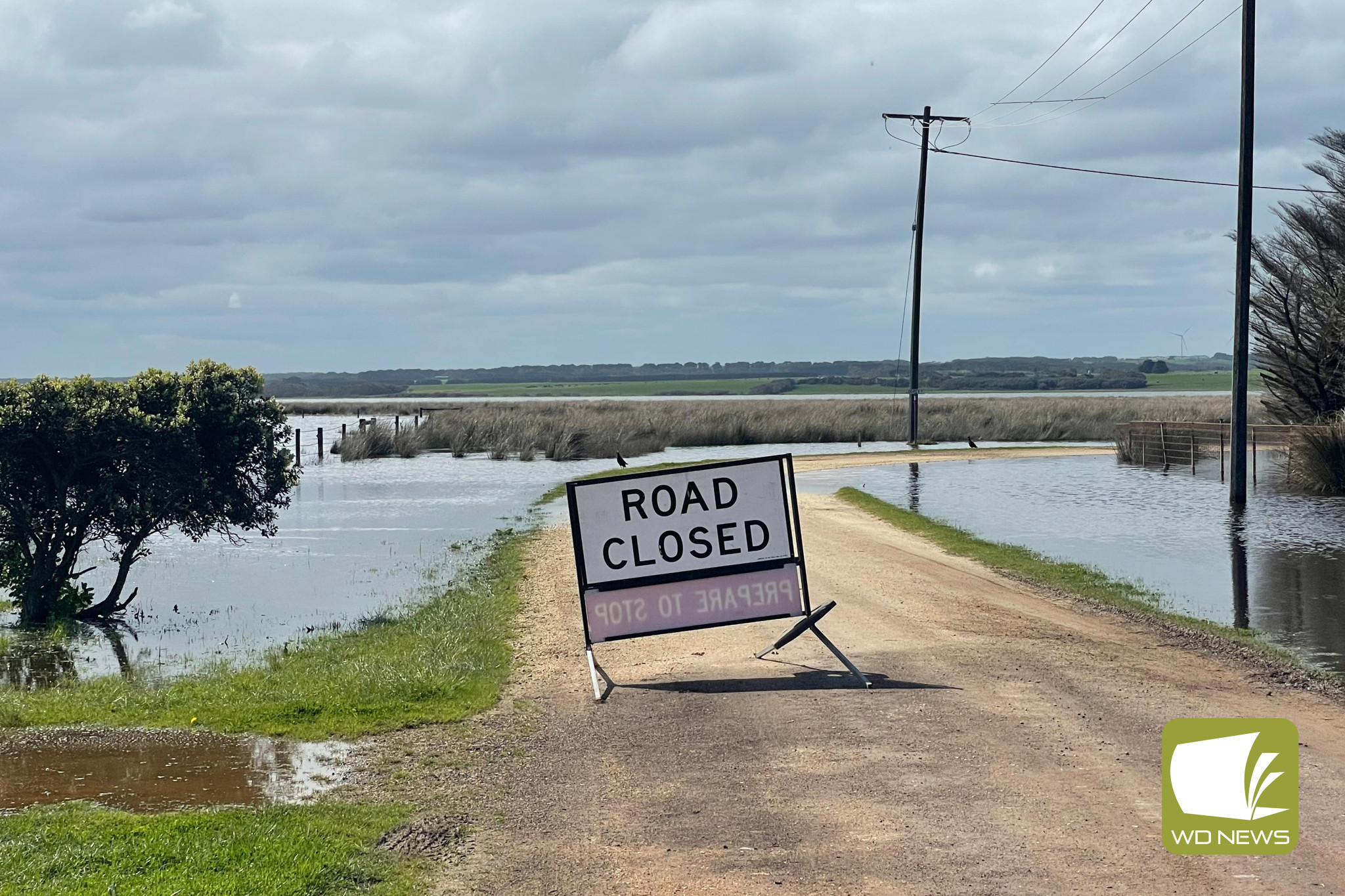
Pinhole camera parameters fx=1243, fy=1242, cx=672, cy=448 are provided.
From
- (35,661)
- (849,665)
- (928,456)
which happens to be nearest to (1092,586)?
(849,665)

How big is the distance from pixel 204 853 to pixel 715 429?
51.4 m

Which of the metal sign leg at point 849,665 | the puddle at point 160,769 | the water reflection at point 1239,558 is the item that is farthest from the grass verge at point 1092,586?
the puddle at point 160,769

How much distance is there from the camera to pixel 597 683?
9484mm

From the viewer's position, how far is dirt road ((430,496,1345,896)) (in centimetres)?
578

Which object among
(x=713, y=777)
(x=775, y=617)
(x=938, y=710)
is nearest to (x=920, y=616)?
(x=775, y=617)

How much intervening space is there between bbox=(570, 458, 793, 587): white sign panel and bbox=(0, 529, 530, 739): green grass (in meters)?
1.47

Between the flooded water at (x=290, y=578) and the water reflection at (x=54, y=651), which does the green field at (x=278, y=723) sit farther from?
the flooded water at (x=290, y=578)

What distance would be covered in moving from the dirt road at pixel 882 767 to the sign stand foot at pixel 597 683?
9 centimetres

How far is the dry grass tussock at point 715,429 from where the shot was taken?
165 feet

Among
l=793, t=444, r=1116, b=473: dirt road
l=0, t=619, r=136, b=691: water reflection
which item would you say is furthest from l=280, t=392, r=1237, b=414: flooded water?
l=0, t=619, r=136, b=691: water reflection

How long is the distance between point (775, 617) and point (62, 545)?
11.8 m

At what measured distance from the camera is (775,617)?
33.1ft

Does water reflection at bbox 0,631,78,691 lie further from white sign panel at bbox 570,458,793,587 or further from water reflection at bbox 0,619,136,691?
white sign panel at bbox 570,458,793,587

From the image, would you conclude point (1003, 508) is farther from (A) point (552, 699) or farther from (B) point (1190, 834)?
(B) point (1190, 834)
